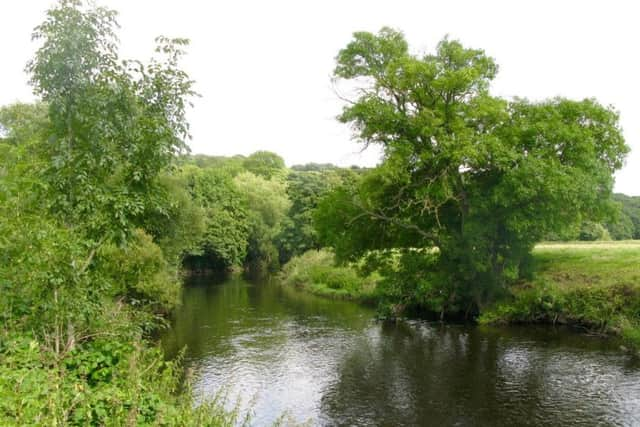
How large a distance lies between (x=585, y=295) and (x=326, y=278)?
24.2 meters

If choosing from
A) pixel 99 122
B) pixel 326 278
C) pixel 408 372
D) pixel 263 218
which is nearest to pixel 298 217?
pixel 263 218

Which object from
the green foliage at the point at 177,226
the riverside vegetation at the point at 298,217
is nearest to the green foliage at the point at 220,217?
the riverside vegetation at the point at 298,217

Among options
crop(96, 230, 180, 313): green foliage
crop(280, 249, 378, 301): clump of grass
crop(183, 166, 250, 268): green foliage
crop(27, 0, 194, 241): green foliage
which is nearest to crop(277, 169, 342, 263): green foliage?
crop(280, 249, 378, 301): clump of grass

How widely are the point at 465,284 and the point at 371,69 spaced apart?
14.3m

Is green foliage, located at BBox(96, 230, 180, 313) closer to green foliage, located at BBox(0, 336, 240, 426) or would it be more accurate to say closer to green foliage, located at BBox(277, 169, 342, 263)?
green foliage, located at BBox(0, 336, 240, 426)

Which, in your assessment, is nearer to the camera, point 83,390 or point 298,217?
point 83,390

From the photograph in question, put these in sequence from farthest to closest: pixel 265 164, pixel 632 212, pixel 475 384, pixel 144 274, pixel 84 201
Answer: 1. pixel 265 164
2. pixel 632 212
3. pixel 144 274
4. pixel 475 384
5. pixel 84 201

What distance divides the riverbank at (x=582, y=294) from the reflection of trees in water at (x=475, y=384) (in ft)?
8.02

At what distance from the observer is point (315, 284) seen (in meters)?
48.8

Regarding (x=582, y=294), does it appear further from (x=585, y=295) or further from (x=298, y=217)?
(x=298, y=217)

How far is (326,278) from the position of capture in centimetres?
4803

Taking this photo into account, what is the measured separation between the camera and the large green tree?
27594 millimetres

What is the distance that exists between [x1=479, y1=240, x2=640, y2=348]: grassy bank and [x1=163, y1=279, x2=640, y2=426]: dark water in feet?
4.95

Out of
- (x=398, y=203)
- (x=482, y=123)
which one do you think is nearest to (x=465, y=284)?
(x=398, y=203)
